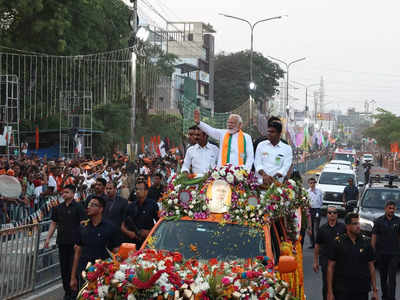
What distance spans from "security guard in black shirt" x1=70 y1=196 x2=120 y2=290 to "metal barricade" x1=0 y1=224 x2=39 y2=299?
71.1 inches

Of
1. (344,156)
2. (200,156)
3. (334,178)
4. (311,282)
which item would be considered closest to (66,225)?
(200,156)

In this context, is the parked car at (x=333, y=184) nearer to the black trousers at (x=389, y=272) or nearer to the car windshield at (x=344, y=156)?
the black trousers at (x=389, y=272)

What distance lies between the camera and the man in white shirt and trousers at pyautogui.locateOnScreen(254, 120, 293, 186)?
9527mm

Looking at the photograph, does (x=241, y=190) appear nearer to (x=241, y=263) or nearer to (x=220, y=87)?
(x=241, y=263)

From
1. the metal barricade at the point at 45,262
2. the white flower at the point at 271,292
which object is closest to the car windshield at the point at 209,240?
the white flower at the point at 271,292

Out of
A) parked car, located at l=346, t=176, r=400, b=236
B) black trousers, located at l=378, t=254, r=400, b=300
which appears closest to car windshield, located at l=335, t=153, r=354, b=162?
parked car, located at l=346, t=176, r=400, b=236

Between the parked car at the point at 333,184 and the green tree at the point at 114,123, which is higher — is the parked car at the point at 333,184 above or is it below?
below

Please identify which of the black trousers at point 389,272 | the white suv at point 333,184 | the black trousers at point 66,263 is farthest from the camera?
the white suv at point 333,184

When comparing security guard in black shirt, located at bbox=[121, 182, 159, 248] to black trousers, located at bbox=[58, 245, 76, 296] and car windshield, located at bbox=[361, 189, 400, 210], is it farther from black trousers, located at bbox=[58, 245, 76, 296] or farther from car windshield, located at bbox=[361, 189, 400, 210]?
car windshield, located at bbox=[361, 189, 400, 210]

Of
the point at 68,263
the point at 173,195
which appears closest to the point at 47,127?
the point at 68,263

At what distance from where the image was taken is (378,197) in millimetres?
18328

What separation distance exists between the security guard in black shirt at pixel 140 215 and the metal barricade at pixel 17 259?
1678 mm

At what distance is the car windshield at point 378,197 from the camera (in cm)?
1812

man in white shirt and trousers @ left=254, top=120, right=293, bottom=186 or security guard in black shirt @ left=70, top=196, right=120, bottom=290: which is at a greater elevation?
man in white shirt and trousers @ left=254, top=120, right=293, bottom=186
